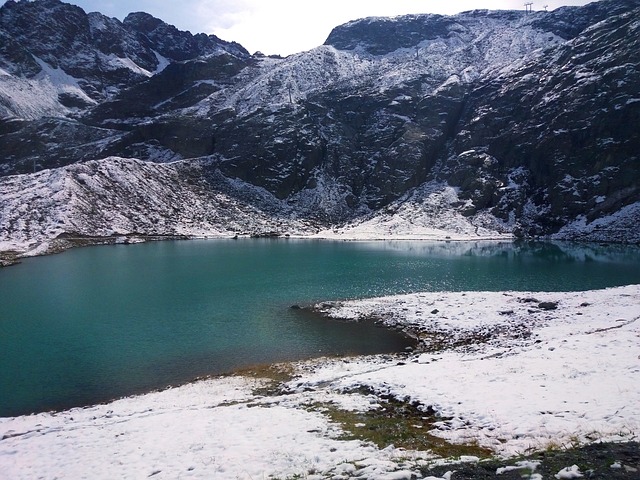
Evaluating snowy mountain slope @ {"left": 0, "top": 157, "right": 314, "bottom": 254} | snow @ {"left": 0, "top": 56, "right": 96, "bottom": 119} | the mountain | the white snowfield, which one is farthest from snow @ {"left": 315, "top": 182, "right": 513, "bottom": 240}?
snow @ {"left": 0, "top": 56, "right": 96, "bottom": 119}

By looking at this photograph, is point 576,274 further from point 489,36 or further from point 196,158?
point 489,36

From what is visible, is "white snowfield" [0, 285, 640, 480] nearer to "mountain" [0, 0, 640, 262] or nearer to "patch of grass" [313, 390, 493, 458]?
"patch of grass" [313, 390, 493, 458]

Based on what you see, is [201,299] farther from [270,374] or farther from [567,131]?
[567,131]

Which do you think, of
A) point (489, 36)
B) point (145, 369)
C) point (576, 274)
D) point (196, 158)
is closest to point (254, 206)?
point (196, 158)

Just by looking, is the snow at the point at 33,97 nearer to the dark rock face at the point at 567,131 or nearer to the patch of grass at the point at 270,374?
the dark rock face at the point at 567,131

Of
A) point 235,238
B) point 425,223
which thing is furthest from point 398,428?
point 425,223

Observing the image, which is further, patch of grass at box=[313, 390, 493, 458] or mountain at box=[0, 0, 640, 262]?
mountain at box=[0, 0, 640, 262]
